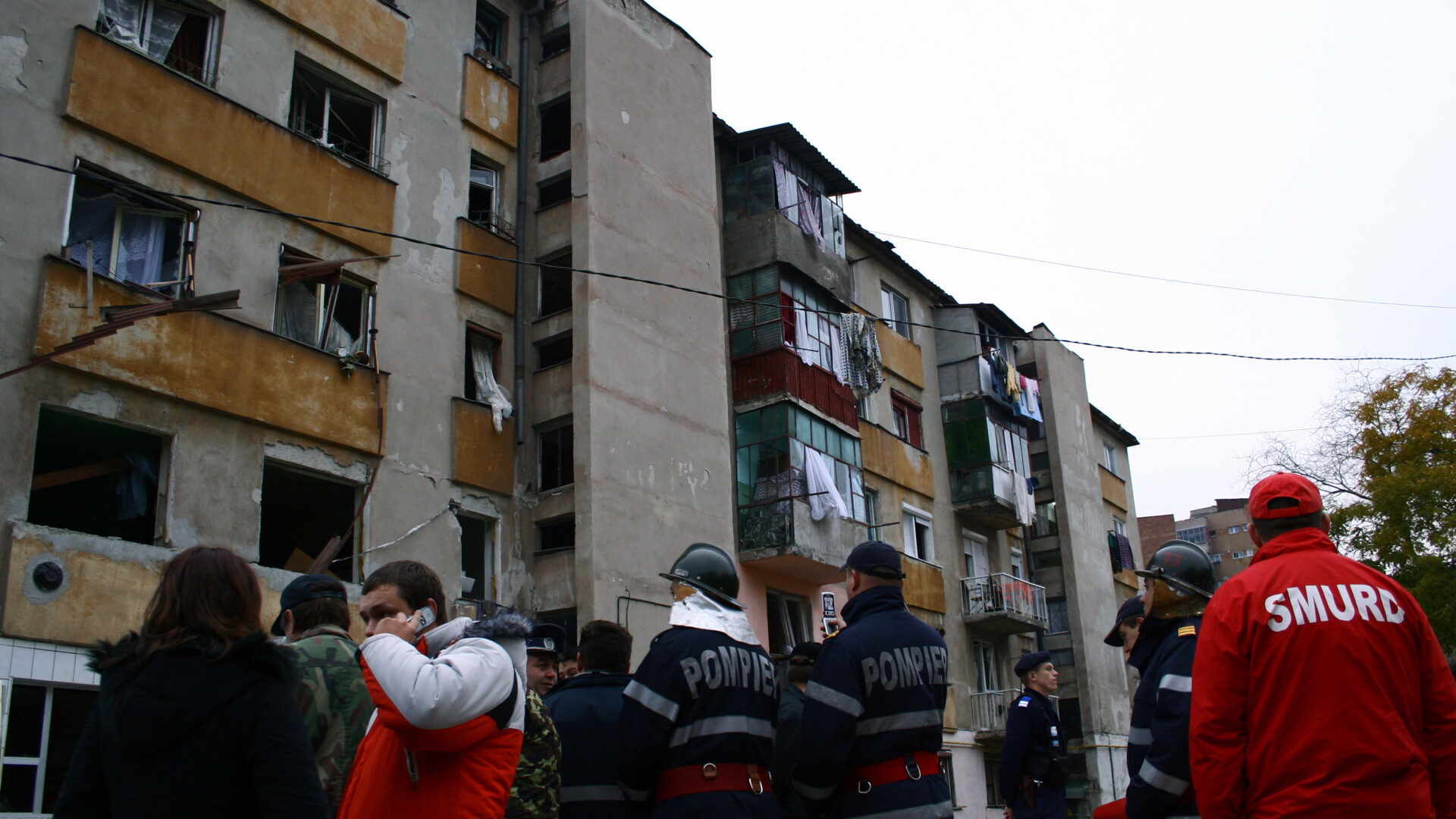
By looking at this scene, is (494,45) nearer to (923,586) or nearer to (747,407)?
(747,407)

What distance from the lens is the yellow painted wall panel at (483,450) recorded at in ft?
58.1

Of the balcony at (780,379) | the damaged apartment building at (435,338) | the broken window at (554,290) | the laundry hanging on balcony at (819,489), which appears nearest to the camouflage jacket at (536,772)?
the damaged apartment building at (435,338)

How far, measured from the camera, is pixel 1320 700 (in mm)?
3582

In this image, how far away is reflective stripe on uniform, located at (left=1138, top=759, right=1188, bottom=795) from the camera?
425 centimetres

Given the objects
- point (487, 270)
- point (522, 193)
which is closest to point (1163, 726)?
point (487, 270)

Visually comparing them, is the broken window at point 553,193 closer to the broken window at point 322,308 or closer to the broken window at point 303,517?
the broken window at point 322,308

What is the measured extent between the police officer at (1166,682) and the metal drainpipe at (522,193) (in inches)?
576

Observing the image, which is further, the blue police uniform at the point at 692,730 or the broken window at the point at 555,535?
the broken window at the point at 555,535

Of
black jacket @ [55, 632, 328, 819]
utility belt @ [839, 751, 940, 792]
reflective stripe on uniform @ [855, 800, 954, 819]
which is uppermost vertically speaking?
black jacket @ [55, 632, 328, 819]

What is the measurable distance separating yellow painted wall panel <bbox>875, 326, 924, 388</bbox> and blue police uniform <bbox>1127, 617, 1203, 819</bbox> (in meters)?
23.6

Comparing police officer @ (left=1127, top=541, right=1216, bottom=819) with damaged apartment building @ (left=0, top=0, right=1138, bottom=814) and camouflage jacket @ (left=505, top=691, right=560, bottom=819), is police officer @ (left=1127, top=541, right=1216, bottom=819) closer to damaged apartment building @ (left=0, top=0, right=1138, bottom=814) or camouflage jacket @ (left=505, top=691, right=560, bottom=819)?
camouflage jacket @ (left=505, top=691, right=560, bottom=819)

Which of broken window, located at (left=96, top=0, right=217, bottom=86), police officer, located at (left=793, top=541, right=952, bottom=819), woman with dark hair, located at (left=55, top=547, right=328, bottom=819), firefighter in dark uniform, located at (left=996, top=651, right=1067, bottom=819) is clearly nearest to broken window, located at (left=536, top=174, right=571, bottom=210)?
broken window, located at (left=96, top=0, right=217, bottom=86)

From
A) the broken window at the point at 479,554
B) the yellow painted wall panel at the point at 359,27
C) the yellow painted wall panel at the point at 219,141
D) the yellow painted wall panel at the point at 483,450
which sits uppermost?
the yellow painted wall panel at the point at 359,27

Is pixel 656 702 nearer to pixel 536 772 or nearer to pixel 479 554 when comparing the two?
pixel 536 772
